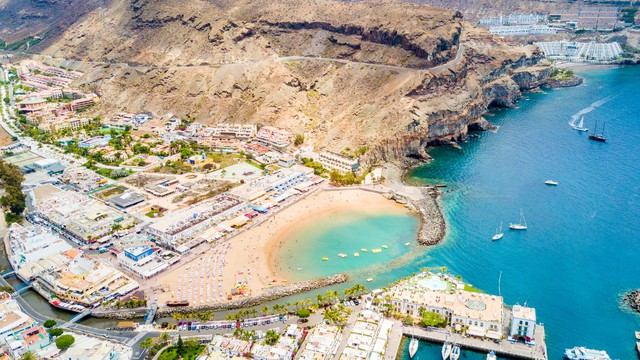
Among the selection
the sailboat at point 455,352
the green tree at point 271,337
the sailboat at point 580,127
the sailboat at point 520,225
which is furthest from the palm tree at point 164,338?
the sailboat at point 580,127

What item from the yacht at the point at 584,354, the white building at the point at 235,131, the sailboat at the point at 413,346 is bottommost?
the sailboat at the point at 413,346

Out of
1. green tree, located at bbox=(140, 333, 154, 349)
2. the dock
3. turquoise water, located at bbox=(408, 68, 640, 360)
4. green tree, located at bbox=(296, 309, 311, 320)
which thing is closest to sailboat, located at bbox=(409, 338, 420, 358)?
the dock

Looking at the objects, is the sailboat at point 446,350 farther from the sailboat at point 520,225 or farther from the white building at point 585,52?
the white building at point 585,52

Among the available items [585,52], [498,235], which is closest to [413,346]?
[498,235]

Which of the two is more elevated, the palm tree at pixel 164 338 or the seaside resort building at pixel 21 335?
the seaside resort building at pixel 21 335

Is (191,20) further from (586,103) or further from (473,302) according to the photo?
(473,302)

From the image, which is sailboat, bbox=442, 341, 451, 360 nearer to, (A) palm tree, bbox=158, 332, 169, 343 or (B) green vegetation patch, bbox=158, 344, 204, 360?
(B) green vegetation patch, bbox=158, 344, 204, 360
